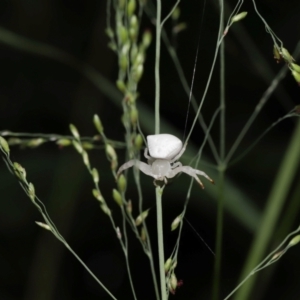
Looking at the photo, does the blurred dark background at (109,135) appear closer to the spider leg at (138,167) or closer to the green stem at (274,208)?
the green stem at (274,208)

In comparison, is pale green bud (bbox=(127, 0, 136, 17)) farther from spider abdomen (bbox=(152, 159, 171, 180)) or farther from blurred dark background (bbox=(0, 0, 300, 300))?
blurred dark background (bbox=(0, 0, 300, 300))

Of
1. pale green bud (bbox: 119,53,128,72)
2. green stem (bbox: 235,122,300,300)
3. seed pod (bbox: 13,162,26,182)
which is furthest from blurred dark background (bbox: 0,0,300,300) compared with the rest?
seed pod (bbox: 13,162,26,182)

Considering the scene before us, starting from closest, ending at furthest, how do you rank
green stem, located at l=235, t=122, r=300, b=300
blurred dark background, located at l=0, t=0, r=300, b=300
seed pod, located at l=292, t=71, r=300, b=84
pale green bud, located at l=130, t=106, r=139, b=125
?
seed pod, located at l=292, t=71, r=300, b=84 < pale green bud, located at l=130, t=106, r=139, b=125 < green stem, located at l=235, t=122, r=300, b=300 < blurred dark background, located at l=0, t=0, r=300, b=300

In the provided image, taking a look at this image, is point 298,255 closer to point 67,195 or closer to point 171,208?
point 171,208

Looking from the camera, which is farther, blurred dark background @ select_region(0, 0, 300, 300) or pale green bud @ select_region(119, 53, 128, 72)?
blurred dark background @ select_region(0, 0, 300, 300)


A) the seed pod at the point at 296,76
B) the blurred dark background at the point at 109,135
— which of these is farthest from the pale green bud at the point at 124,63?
the blurred dark background at the point at 109,135

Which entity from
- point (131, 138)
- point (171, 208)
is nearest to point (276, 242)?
point (131, 138)
